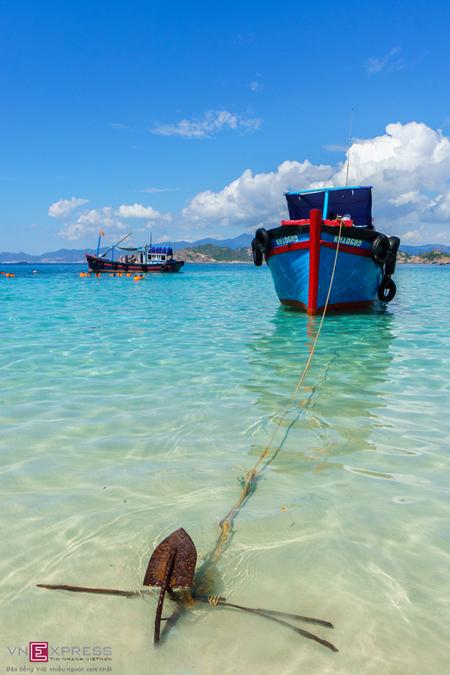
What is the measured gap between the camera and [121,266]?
2302 inches

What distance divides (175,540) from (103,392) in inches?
146

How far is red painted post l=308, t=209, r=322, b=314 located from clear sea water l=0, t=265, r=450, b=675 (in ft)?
18.7

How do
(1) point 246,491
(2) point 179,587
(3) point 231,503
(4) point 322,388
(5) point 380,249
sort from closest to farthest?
1. (2) point 179,587
2. (3) point 231,503
3. (1) point 246,491
4. (4) point 322,388
5. (5) point 380,249

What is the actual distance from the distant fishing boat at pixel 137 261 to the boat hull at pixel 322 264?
1830 inches

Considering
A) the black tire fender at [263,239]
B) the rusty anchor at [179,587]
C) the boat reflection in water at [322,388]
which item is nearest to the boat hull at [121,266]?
the black tire fender at [263,239]

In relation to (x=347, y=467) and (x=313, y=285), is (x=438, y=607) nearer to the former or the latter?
(x=347, y=467)

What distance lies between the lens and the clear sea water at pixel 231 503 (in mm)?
1904

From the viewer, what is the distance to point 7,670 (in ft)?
5.82

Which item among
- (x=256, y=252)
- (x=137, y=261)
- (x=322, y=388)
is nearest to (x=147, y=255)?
(x=137, y=261)

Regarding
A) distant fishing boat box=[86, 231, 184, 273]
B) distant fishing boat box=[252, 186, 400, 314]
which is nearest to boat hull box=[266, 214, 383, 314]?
distant fishing boat box=[252, 186, 400, 314]

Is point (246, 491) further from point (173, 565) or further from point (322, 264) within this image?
point (322, 264)

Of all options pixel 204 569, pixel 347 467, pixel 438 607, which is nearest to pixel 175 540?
pixel 204 569

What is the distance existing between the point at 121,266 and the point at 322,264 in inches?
1943

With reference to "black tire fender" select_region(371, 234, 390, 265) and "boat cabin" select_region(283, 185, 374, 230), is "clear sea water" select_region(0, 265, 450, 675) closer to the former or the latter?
"black tire fender" select_region(371, 234, 390, 265)
